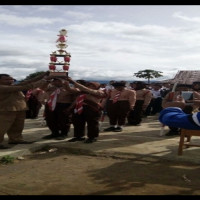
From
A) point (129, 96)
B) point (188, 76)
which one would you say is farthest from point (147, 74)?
point (129, 96)

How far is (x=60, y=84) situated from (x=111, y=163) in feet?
10.1

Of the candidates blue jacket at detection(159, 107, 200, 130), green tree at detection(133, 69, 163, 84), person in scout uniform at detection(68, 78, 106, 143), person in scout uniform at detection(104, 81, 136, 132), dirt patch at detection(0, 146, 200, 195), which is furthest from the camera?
green tree at detection(133, 69, 163, 84)

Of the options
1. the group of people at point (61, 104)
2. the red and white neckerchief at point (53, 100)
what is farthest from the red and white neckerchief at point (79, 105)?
the red and white neckerchief at point (53, 100)

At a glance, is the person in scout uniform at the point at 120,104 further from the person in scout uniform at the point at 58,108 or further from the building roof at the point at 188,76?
the building roof at the point at 188,76

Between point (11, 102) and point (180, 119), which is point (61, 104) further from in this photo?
point (180, 119)

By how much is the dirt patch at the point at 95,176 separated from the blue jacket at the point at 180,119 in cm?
89

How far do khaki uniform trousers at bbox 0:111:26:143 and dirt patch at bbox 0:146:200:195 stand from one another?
Result: 946 millimetres

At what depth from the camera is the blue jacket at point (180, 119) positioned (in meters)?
5.50

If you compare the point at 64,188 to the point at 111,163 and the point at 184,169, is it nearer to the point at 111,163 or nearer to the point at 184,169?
the point at 111,163

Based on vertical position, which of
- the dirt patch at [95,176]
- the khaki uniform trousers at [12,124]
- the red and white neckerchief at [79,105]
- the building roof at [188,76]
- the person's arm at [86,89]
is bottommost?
the dirt patch at [95,176]

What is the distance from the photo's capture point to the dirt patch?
5.03 meters

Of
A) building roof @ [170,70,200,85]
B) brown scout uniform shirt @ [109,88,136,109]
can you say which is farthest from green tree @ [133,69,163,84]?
brown scout uniform shirt @ [109,88,136,109]

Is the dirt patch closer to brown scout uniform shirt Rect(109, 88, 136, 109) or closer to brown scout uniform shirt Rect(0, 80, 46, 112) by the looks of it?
brown scout uniform shirt Rect(0, 80, 46, 112)

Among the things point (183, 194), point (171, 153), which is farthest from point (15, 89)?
point (183, 194)
